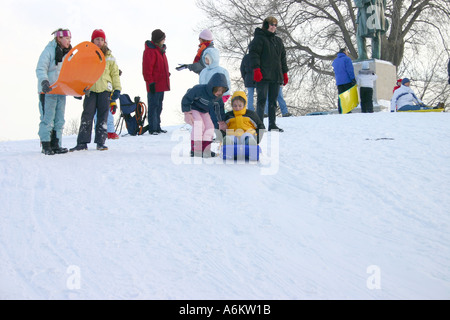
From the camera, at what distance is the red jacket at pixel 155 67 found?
8078 mm

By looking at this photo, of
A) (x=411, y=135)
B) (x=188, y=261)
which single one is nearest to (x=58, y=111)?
(x=188, y=261)

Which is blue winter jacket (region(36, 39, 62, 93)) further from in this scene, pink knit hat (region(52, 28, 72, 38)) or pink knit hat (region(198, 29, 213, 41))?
pink knit hat (region(198, 29, 213, 41))

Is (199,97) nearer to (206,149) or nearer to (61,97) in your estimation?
(206,149)

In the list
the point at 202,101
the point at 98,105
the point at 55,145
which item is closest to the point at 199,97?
the point at 202,101

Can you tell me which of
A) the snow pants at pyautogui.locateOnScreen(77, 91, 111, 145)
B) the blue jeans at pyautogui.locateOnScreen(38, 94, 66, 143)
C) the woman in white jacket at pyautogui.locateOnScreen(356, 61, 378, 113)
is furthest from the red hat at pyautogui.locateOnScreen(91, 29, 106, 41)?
the woman in white jacket at pyautogui.locateOnScreen(356, 61, 378, 113)

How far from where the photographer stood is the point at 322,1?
18.8 meters

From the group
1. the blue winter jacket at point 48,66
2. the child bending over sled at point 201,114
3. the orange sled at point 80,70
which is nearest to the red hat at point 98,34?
the orange sled at point 80,70

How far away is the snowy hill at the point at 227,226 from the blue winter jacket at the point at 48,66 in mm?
942

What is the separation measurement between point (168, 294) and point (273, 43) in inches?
224

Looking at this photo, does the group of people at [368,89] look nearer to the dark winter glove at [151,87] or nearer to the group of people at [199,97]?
the group of people at [199,97]

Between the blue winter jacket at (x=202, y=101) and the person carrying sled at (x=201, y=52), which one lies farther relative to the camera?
the person carrying sled at (x=201, y=52)

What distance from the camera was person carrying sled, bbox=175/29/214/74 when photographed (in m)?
7.35

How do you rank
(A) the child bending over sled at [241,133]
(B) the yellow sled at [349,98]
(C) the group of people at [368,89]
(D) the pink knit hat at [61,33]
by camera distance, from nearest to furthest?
1. (A) the child bending over sled at [241,133]
2. (D) the pink knit hat at [61,33]
3. (C) the group of people at [368,89]
4. (B) the yellow sled at [349,98]

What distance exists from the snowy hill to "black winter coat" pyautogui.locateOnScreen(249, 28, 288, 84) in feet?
6.38
